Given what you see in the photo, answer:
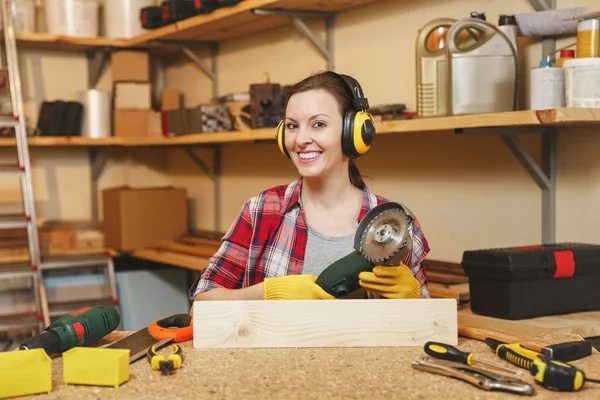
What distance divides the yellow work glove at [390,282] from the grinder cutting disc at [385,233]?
5 centimetres

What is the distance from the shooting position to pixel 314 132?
6.48ft

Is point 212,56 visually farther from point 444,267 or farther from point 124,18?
point 444,267

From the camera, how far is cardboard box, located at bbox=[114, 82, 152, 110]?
4.47 meters

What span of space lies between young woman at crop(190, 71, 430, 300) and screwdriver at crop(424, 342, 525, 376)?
1.60 ft

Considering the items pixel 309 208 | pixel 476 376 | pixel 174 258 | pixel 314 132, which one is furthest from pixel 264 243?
pixel 174 258

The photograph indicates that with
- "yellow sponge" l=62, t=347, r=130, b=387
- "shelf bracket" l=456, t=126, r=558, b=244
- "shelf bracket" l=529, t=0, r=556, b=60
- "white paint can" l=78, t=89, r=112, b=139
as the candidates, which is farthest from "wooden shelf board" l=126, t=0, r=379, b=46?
"yellow sponge" l=62, t=347, r=130, b=387

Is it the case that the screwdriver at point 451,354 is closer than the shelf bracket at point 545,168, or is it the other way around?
the screwdriver at point 451,354

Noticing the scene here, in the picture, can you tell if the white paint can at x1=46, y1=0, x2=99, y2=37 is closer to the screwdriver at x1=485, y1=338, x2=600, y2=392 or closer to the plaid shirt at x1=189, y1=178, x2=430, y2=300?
the plaid shirt at x1=189, y1=178, x2=430, y2=300

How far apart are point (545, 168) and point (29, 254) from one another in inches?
106

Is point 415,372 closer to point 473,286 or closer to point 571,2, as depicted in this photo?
point 473,286

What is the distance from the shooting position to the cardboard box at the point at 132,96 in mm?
4473

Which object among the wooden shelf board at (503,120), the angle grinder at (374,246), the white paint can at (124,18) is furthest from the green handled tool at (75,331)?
A: the white paint can at (124,18)

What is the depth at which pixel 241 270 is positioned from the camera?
215 centimetres

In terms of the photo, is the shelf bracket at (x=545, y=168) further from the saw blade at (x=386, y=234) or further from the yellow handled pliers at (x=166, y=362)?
the yellow handled pliers at (x=166, y=362)
